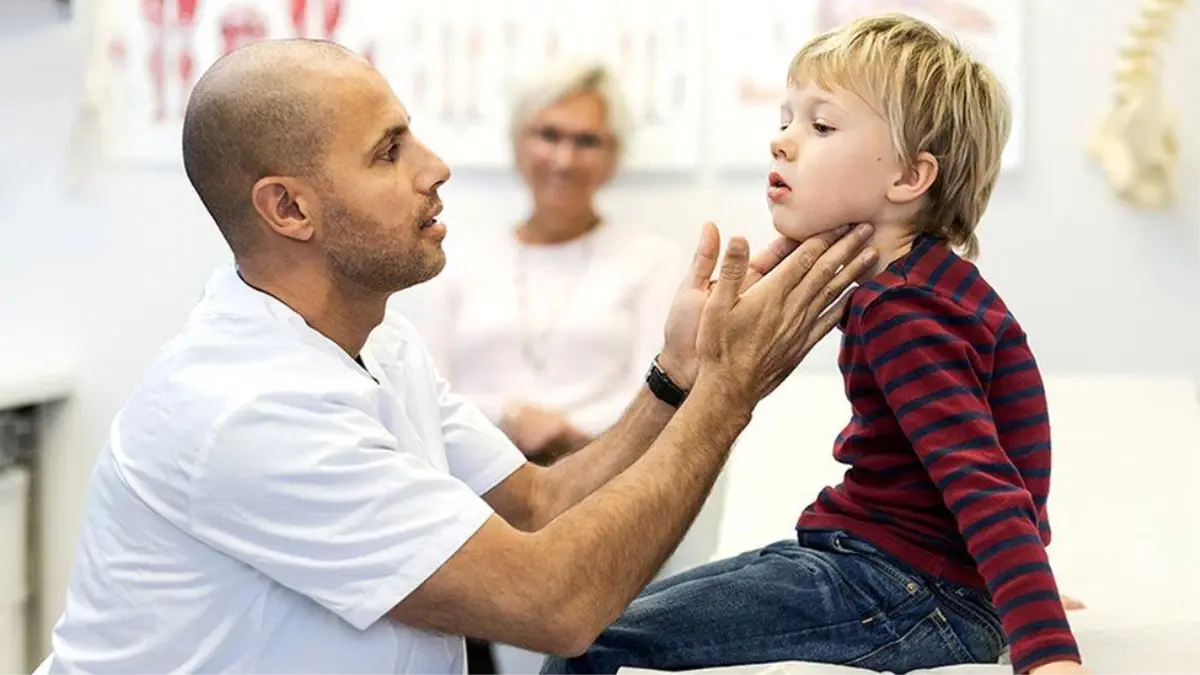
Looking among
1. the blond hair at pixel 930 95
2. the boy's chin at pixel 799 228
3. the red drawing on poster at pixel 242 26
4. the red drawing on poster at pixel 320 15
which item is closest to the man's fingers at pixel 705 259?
the boy's chin at pixel 799 228

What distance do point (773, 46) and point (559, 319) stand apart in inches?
A: 28.5

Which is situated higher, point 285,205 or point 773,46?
point 773,46

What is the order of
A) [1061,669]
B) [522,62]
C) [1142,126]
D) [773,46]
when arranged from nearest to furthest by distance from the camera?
1. [1061,669]
2. [1142,126]
3. [773,46]
4. [522,62]

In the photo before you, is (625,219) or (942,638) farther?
(625,219)

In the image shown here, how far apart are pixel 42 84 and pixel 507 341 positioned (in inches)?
51.4

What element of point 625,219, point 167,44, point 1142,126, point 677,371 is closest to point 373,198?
point 677,371

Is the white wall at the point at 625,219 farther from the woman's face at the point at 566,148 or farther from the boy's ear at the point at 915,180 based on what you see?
the boy's ear at the point at 915,180

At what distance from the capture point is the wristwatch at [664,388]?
171cm

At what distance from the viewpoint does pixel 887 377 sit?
1346mm

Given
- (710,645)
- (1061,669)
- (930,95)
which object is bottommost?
(710,645)

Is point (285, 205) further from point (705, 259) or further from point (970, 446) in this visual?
point (970, 446)

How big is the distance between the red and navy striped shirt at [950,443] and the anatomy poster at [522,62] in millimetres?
1588

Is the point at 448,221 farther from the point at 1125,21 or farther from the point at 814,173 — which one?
the point at 814,173

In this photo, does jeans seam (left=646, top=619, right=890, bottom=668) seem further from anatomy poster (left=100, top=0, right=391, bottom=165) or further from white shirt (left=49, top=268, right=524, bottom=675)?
anatomy poster (left=100, top=0, right=391, bottom=165)
